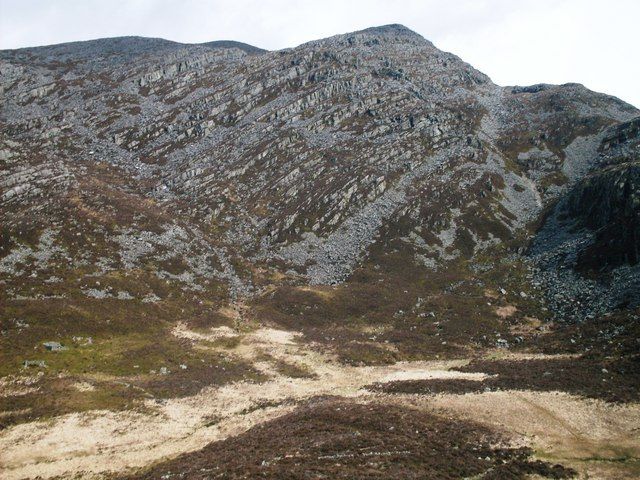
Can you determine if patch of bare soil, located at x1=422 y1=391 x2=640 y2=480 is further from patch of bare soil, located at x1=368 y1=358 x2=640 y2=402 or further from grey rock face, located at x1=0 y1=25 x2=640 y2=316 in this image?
grey rock face, located at x1=0 y1=25 x2=640 y2=316

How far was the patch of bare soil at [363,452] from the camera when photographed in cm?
2795

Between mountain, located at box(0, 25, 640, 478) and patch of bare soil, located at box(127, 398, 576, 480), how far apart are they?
4.28 metres

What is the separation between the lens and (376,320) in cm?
7444

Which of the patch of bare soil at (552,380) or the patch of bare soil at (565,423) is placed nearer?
the patch of bare soil at (565,423)

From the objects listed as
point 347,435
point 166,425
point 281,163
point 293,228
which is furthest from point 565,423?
point 281,163

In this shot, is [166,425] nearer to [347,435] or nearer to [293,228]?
[347,435]

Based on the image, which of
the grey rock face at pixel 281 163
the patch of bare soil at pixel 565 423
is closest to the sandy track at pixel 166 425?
the patch of bare soil at pixel 565 423

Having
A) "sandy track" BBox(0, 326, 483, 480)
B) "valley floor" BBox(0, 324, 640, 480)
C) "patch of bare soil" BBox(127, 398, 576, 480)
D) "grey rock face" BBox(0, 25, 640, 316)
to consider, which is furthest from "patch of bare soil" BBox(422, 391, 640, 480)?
"grey rock face" BBox(0, 25, 640, 316)

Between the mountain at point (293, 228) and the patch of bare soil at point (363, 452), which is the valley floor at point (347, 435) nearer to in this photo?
the patch of bare soil at point (363, 452)

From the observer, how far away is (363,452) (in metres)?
31.4

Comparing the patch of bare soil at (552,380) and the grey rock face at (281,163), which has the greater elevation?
the grey rock face at (281,163)

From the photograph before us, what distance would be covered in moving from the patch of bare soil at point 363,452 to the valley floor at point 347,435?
0.09 m

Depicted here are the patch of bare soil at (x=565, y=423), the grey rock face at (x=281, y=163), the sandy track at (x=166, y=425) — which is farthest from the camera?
the grey rock face at (x=281, y=163)

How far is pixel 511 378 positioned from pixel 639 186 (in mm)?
62699
